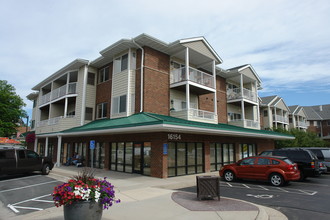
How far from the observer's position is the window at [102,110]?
66.1ft

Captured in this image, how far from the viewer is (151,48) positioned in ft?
58.7

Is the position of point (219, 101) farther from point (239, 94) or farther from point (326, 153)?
point (326, 153)

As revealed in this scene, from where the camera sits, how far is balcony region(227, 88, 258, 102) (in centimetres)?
2511

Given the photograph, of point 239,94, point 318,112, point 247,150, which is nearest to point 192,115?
point 247,150

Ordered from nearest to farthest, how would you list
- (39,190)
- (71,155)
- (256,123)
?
(39,190)
(71,155)
(256,123)

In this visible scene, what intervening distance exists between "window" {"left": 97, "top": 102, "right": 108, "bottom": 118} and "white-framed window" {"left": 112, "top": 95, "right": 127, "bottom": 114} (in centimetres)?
178

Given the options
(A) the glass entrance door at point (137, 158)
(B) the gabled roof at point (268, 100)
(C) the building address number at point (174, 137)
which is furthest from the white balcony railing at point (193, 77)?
(B) the gabled roof at point (268, 100)

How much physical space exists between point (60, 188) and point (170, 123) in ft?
24.4

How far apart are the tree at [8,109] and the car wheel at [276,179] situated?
128 ft

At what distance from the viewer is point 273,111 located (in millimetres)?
40250

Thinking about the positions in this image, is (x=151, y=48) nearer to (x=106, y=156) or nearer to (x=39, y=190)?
(x=106, y=156)

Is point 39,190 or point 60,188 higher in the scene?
point 60,188

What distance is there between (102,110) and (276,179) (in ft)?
48.3

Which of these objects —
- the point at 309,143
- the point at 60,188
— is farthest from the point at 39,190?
the point at 309,143
